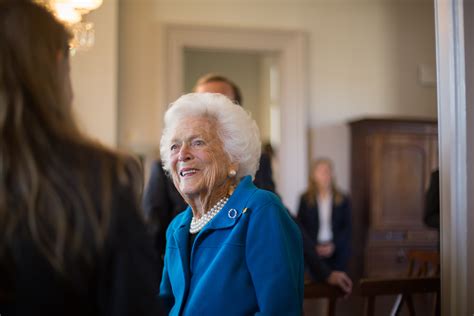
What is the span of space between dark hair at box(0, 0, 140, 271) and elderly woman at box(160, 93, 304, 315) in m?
0.64

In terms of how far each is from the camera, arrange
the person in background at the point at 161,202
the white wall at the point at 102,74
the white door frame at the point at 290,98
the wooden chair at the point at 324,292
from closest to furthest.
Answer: the wooden chair at the point at 324,292, the person in background at the point at 161,202, the white wall at the point at 102,74, the white door frame at the point at 290,98

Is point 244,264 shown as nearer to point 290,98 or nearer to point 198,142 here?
point 198,142

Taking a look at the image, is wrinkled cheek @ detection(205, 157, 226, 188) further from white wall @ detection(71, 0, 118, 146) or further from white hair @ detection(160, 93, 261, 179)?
white wall @ detection(71, 0, 118, 146)

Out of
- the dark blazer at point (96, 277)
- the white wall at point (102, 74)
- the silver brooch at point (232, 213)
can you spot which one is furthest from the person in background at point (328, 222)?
the dark blazer at point (96, 277)

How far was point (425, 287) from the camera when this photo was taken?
6.40 feet

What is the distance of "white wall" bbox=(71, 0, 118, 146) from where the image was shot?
18.2 feet

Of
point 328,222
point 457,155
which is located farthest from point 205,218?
point 328,222

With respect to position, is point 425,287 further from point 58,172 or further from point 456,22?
point 58,172

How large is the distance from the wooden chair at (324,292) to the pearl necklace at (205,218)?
0.61 metres

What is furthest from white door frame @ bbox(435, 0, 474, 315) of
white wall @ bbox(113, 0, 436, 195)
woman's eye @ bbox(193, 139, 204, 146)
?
white wall @ bbox(113, 0, 436, 195)

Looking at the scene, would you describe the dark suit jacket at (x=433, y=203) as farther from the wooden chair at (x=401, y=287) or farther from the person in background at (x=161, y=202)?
the person in background at (x=161, y=202)

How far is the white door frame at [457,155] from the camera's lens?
1.60m

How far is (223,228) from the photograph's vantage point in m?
1.54

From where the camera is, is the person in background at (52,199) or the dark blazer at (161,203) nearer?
the person in background at (52,199)
